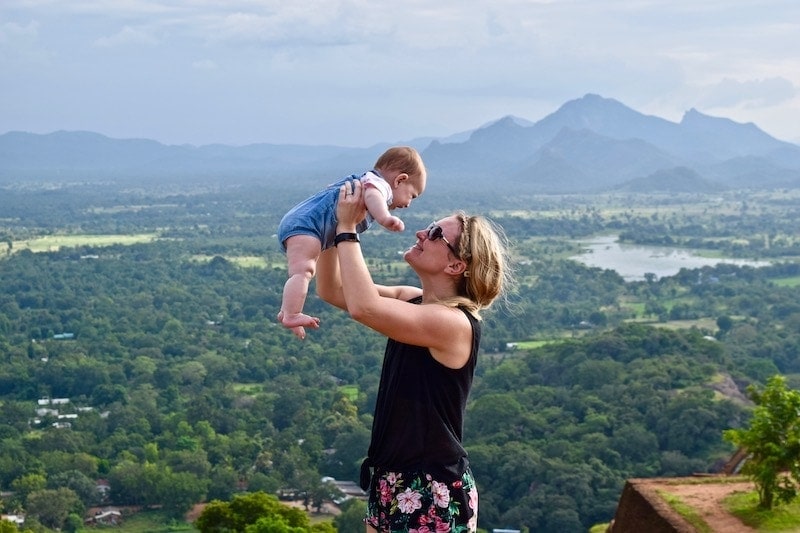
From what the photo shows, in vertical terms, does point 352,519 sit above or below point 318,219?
below

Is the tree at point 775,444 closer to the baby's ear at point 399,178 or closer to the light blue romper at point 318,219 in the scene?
the baby's ear at point 399,178

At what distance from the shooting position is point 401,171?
374 centimetres

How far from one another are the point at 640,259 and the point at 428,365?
69319mm

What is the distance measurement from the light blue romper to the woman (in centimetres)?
13

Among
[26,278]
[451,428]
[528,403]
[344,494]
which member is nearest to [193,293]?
[26,278]

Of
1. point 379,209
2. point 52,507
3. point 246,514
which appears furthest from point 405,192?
point 52,507

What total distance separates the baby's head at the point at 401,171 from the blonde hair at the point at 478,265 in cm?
29

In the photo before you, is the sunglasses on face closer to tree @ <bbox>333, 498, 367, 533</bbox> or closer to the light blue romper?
the light blue romper

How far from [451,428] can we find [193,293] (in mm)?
55147

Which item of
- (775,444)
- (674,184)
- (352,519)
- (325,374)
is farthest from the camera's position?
(674,184)

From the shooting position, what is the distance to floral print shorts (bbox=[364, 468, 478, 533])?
3.38 metres

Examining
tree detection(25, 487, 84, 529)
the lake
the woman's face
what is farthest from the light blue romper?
the lake

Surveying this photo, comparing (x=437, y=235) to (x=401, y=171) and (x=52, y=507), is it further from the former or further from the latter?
(x=52, y=507)

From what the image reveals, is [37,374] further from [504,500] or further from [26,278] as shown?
[26,278]
